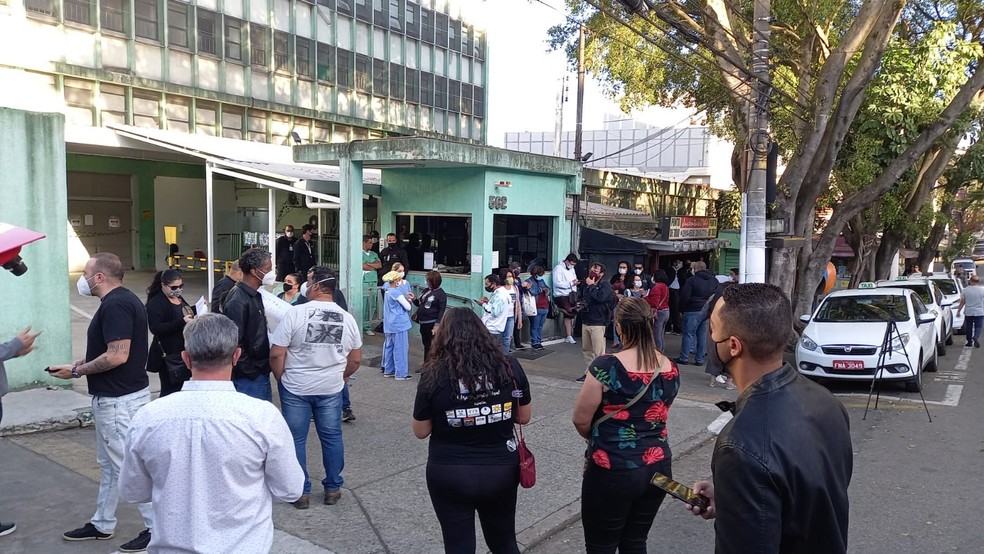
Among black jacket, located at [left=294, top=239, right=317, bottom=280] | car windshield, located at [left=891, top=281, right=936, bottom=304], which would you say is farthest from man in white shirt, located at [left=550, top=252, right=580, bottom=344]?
car windshield, located at [left=891, top=281, right=936, bottom=304]

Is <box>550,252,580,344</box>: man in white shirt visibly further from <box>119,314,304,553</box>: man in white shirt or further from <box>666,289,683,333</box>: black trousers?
<box>119,314,304,553</box>: man in white shirt

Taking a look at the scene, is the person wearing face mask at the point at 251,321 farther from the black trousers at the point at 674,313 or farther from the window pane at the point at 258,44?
the window pane at the point at 258,44

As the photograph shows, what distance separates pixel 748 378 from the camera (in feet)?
7.82

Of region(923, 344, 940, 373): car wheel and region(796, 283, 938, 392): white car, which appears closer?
region(796, 283, 938, 392): white car

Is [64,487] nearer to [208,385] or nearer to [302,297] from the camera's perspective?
[302,297]

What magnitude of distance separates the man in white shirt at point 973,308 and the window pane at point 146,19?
2263 centimetres

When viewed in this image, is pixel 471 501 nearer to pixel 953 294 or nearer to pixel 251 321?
pixel 251 321

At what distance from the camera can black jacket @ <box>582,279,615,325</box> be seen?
35.0ft

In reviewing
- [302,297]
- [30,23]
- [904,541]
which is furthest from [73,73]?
[904,541]

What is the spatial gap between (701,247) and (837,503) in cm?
1621

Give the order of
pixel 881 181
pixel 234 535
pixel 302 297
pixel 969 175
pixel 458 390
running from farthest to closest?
pixel 969 175, pixel 881 181, pixel 302 297, pixel 458 390, pixel 234 535

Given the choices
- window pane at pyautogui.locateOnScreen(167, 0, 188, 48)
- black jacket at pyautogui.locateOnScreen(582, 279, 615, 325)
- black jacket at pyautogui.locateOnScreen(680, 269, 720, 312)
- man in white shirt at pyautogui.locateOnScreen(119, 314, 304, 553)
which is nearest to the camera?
man in white shirt at pyautogui.locateOnScreen(119, 314, 304, 553)

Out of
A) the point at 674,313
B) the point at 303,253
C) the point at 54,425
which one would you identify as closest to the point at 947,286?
the point at 674,313

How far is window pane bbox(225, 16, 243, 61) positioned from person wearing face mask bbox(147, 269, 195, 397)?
2010 cm
